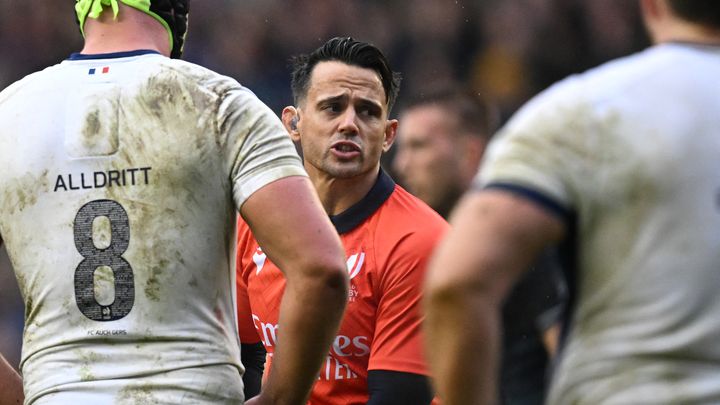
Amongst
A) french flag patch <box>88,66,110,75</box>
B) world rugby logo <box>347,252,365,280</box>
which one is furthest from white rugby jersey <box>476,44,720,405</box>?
world rugby logo <box>347,252,365,280</box>

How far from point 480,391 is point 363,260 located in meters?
2.46

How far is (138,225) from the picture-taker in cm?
362

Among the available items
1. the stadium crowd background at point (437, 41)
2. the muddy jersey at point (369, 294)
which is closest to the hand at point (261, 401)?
the muddy jersey at point (369, 294)

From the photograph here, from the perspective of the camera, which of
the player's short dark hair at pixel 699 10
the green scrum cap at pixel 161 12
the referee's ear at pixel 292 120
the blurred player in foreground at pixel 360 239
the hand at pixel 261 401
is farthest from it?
the referee's ear at pixel 292 120

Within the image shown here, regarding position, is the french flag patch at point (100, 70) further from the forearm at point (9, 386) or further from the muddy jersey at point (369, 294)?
the muddy jersey at point (369, 294)

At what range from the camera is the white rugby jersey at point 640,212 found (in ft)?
8.30

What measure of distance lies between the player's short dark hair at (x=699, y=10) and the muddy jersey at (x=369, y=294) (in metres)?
2.44

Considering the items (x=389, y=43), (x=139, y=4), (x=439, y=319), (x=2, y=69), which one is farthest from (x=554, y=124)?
(x=2, y=69)

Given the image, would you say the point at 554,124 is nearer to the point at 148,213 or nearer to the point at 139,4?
the point at 148,213

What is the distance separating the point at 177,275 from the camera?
3619 mm

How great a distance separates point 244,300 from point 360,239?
0.52 m

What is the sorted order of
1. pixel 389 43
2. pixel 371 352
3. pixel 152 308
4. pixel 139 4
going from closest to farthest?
pixel 152 308 → pixel 139 4 → pixel 371 352 → pixel 389 43

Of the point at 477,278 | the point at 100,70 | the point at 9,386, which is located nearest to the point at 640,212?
the point at 477,278

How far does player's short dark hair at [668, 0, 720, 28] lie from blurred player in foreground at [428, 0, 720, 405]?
0.11 m
